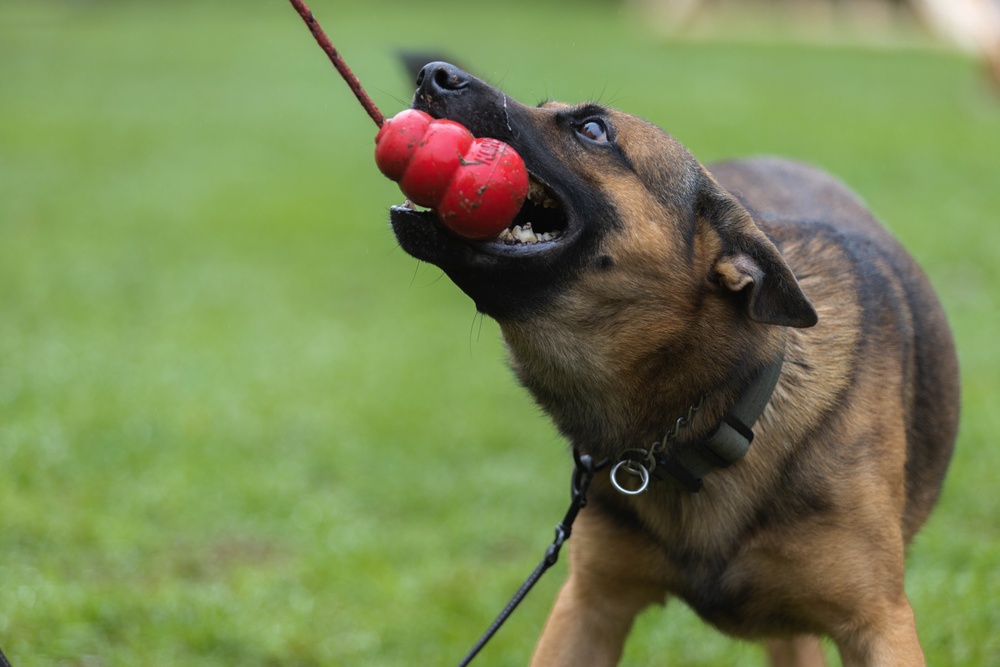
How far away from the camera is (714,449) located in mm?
3424

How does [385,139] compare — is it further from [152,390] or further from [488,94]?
[152,390]

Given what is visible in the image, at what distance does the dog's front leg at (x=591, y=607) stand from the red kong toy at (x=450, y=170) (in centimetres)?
118

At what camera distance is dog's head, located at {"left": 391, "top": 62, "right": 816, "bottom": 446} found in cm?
324

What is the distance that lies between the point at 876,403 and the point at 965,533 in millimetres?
2306

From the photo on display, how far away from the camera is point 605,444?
3490 millimetres

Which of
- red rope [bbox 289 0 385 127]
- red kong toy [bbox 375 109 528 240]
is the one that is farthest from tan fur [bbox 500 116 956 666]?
red rope [bbox 289 0 385 127]

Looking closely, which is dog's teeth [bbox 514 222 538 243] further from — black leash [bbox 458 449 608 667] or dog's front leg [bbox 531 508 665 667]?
dog's front leg [bbox 531 508 665 667]

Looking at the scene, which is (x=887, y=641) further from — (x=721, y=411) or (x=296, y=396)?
(x=296, y=396)

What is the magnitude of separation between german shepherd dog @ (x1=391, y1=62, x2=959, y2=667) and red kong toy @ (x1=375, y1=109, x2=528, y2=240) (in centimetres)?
11

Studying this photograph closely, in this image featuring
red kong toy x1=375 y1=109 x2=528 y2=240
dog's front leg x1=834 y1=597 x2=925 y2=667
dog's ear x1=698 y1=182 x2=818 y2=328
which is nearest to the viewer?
red kong toy x1=375 y1=109 x2=528 y2=240

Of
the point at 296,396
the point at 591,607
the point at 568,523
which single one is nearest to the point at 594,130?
the point at 568,523

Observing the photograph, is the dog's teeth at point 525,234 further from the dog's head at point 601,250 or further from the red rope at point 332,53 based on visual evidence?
the red rope at point 332,53

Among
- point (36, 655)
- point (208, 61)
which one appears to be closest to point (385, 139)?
point (36, 655)

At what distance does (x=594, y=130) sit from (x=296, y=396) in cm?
454
